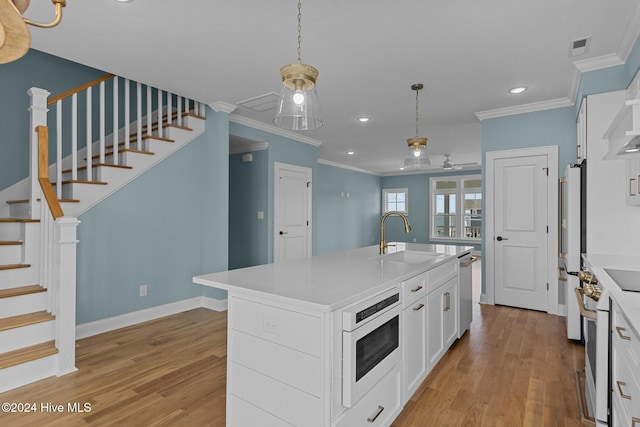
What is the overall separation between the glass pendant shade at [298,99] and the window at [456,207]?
8.67 metres

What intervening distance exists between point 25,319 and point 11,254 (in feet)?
2.13

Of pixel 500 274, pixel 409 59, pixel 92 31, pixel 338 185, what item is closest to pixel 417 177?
pixel 338 185

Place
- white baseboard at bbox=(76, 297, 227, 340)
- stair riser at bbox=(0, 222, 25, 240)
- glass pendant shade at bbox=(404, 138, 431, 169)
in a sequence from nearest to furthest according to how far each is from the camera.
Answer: stair riser at bbox=(0, 222, 25, 240) < white baseboard at bbox=(76, 297, 227, 340) < glass pendant shade at bbox=(404, 138, 431, 169)

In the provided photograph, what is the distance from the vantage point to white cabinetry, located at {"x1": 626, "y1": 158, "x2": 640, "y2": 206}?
91.7 inches

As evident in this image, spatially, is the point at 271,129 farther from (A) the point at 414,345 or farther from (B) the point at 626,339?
(B) the point at 626,339

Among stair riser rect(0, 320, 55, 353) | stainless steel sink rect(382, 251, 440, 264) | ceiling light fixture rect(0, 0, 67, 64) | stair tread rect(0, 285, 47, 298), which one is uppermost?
Result: ceiling light fixture rect(0, 0, 67, 64)

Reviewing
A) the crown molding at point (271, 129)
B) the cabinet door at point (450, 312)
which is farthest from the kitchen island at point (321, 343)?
the crown molding at point (271, 129)

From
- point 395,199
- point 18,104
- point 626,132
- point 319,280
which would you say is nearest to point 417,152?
point 319,280

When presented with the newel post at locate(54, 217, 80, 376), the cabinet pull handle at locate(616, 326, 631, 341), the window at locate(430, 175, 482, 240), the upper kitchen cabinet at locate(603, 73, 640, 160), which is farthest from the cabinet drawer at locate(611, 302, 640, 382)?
the window at locate(430, 175, 482, 240)

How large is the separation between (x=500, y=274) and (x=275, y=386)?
377cm

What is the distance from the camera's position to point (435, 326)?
2402mm

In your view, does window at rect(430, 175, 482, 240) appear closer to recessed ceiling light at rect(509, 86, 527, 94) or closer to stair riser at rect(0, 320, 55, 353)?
recessed ceiling light at rect(509, 86, 527, 94)

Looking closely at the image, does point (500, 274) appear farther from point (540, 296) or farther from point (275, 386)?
point (275, 386)

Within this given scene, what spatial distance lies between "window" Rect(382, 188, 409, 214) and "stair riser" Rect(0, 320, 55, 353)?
29.9ft
